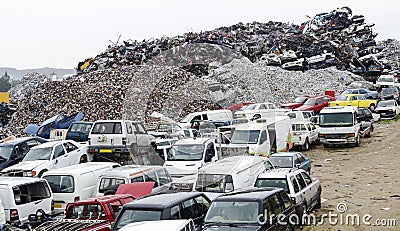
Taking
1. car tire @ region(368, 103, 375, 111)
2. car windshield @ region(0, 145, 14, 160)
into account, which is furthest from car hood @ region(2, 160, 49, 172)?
car tire @ region(368, 103, 375, 111)

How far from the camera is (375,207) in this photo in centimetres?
1200

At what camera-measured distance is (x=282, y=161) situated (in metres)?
15.0

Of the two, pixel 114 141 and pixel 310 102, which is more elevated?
pixel 310 102

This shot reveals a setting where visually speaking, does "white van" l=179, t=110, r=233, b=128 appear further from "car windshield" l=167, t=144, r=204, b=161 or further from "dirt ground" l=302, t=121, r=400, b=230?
"car windshield" l=167, t=144, r=204, b=161

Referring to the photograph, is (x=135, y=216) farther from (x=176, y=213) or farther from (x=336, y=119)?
(x=336, y=119)

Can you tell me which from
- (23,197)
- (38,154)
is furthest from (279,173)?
(38,154)

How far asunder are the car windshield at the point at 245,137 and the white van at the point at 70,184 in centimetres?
661

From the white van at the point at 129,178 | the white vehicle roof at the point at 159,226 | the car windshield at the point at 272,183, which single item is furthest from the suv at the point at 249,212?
the white van at the point at 129,178

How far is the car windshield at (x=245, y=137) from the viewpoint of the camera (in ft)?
59.1

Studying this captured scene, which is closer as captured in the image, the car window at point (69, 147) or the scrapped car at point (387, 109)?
the car window at point (69, 147)

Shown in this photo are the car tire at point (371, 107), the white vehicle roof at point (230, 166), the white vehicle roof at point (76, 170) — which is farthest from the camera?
the car tire at point (371, 107)

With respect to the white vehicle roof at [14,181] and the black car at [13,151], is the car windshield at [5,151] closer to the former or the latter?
the black car at [13,151]

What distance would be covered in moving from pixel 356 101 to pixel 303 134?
1032 cm

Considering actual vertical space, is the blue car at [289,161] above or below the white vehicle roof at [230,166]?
below
